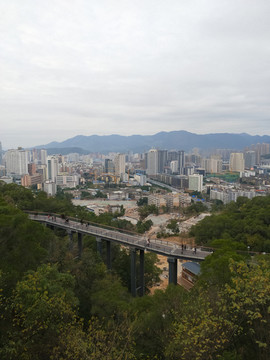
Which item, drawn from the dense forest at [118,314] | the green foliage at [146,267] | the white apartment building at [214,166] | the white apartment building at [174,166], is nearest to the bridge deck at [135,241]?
the green foliage at [146,267]

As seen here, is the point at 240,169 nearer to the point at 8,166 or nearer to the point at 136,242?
the point at 8,166

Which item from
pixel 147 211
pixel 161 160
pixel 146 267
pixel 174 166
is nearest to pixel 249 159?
pixel 174 166

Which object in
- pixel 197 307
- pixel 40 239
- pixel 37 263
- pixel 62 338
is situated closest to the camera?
pixel 62 338

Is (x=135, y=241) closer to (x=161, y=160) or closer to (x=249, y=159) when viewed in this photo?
(x=161, y=160)

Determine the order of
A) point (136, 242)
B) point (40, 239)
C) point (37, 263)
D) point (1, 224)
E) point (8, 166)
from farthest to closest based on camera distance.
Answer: point (8, 166)
point (136, 242)
point (40, 239)
point (37, 263)
point (1, 224)

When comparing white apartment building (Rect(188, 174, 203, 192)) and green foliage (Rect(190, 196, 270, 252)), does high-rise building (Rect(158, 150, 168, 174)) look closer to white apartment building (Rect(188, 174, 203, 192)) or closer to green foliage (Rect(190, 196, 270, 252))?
white apartment building (Rect(188, 174, 203, 192))

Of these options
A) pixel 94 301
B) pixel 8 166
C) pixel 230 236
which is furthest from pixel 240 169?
pixel 94 301

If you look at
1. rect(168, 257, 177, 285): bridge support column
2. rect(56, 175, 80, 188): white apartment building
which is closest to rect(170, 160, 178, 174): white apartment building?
rect(56, 175, 80, 188): white apartment building
